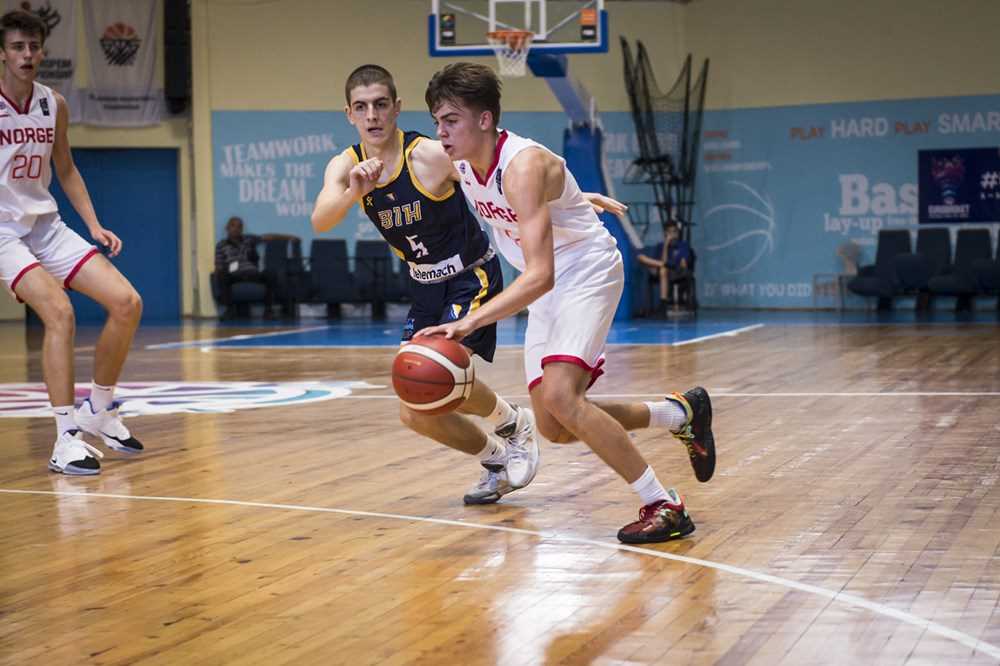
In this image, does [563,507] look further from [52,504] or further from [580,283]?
[52,504]

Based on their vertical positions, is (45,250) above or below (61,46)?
below

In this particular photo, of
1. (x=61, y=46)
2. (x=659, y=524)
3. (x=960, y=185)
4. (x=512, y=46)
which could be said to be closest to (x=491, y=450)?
(x=659, y=524)

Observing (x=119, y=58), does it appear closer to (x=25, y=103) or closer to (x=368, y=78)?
(x=25, y=103)

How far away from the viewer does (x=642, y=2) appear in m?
19.7

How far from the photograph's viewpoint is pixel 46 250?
19.6 feet

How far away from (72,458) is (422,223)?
190 cm

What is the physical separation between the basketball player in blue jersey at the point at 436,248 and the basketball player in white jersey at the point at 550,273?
22.0 inches

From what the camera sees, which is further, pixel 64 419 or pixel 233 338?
pixel 233 338

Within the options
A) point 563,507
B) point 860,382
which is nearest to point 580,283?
point 563,507

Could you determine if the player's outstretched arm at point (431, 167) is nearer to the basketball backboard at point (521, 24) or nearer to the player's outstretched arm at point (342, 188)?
the player's outstretched arm at point (342, 188)

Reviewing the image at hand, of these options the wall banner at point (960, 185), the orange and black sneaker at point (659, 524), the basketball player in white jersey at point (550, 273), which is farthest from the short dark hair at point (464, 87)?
the wall banner at point (960, 185)

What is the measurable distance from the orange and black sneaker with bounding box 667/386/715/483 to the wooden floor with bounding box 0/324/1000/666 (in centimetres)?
14

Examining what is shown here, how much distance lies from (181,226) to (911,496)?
53.3 feet

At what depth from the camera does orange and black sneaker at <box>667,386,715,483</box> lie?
479 cm
